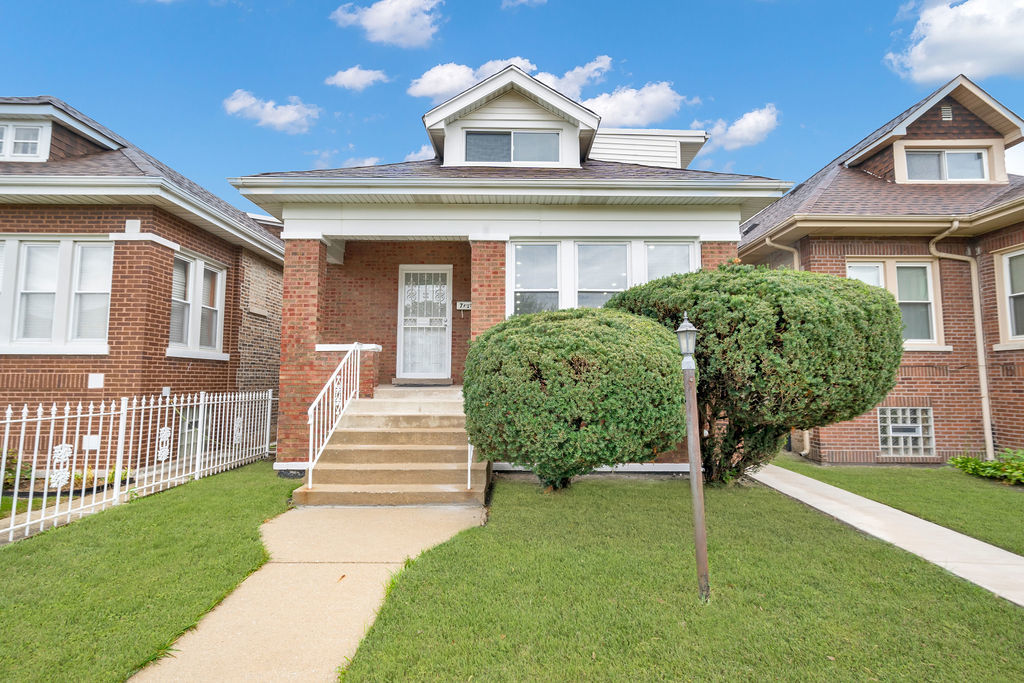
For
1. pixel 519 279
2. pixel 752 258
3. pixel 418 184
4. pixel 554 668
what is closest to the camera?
pixel 554 668

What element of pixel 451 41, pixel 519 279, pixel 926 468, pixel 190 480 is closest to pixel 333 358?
pixel 190 480

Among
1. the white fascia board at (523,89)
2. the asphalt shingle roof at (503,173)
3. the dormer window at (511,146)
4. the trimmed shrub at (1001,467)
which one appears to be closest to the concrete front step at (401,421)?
the asphalt shingle roof at (503,173)

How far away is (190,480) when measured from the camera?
6.80m

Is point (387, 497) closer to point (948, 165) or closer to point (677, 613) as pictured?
point (677, 613)

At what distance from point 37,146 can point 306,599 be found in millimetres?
9368

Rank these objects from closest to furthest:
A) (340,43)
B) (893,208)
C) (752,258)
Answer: (893,208) → (752,258) → (340,43)

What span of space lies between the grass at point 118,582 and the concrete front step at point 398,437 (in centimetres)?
123

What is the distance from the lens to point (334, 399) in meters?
6.91

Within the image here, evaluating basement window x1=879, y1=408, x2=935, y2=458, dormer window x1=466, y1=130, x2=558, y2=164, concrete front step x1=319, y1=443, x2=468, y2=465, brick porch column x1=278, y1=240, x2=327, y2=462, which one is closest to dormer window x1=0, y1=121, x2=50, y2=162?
brick porch column x1=278, y1=240, x2=327, y2=462

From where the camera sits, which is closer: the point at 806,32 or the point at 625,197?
the point at 625,197

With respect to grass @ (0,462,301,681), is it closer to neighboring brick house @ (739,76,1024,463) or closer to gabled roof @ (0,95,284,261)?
gabled roof @ (0,95,284,261)

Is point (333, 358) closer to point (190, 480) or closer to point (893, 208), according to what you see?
point (190, 480)

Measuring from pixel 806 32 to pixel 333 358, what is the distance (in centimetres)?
1976

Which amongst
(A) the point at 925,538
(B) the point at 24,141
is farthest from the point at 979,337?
(B) the point at 24,141
